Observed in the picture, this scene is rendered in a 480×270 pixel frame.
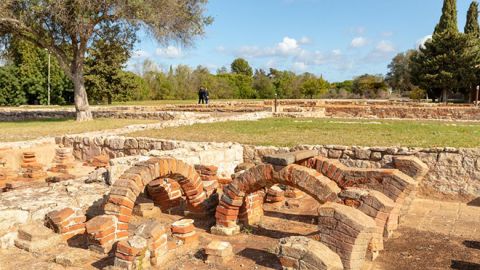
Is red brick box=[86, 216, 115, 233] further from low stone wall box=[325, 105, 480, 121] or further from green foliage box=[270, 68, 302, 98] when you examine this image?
green foliage box=[270, 68, 302, 98]

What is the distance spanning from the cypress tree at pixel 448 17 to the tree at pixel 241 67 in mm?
36660

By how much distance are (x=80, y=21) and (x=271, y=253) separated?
44.4ft

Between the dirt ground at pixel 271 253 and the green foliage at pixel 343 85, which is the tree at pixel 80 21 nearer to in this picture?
the dirt ground at pixel 271 253

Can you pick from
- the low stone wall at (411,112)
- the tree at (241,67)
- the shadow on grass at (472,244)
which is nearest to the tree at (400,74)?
the tree at (241,67)

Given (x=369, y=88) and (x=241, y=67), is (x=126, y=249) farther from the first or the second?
(x=241, y=67)

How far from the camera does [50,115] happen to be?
21672 mm

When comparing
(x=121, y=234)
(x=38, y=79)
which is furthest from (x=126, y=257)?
(x=38, y=79)

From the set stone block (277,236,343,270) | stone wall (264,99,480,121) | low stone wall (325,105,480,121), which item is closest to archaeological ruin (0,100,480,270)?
stone block (277,236,343,270)

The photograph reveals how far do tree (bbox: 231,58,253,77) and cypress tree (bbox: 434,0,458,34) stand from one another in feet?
120

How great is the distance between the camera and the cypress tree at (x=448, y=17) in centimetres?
3747

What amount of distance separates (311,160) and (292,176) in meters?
0.61

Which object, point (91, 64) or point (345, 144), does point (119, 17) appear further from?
point (91, 64)

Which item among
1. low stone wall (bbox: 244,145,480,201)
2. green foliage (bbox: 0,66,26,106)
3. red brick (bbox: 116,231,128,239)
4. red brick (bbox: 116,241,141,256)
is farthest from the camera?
green foliage (bbox: 0,66,26,106)

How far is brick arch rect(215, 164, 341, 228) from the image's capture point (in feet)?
17.5
